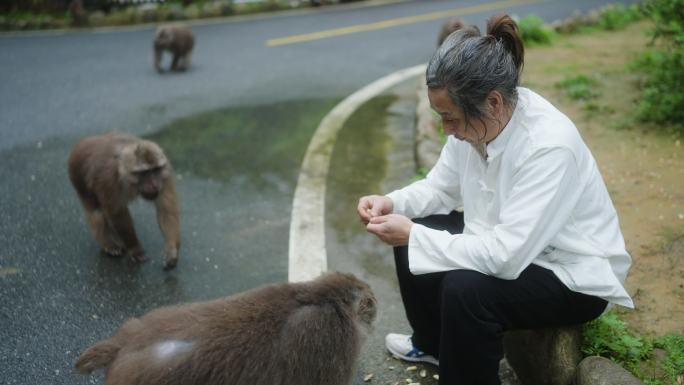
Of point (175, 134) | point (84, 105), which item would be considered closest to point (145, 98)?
point (84, 105)

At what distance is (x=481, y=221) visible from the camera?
2994mm

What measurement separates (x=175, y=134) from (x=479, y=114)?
4645 mm

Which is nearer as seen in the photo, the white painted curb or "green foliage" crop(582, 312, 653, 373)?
"green foliage" crop(582, 312, 653, 373)

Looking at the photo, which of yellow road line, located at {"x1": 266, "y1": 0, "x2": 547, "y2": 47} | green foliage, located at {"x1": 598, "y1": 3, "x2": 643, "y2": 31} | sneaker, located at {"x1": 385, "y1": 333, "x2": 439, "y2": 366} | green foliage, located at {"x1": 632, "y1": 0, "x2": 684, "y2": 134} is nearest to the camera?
sneaker, located at {"x1": 385, "y1": 333, "x2": 439, "y2": 366}

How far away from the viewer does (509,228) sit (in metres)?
2.58

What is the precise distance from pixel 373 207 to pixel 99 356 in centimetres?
143

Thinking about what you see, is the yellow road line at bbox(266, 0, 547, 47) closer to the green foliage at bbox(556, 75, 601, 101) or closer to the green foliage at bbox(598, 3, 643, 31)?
the green foliage at bbox(598, 3, 643, 31)

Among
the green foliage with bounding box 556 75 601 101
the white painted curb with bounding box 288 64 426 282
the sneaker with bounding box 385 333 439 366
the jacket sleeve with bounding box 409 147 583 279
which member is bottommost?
the sneaker with bounding box 385 333 439 366

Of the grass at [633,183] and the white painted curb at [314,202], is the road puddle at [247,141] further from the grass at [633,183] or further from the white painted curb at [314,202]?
the grass at [633,183]

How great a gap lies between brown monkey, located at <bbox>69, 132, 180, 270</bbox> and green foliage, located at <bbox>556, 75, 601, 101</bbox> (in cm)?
486

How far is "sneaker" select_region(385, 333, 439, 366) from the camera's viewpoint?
341 centimetres

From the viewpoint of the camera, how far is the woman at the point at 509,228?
258 cm

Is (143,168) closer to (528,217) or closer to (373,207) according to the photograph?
(373,207)

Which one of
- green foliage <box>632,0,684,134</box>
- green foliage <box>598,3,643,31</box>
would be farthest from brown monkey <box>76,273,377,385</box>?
green foliage <box>598,3,643,31</box>
